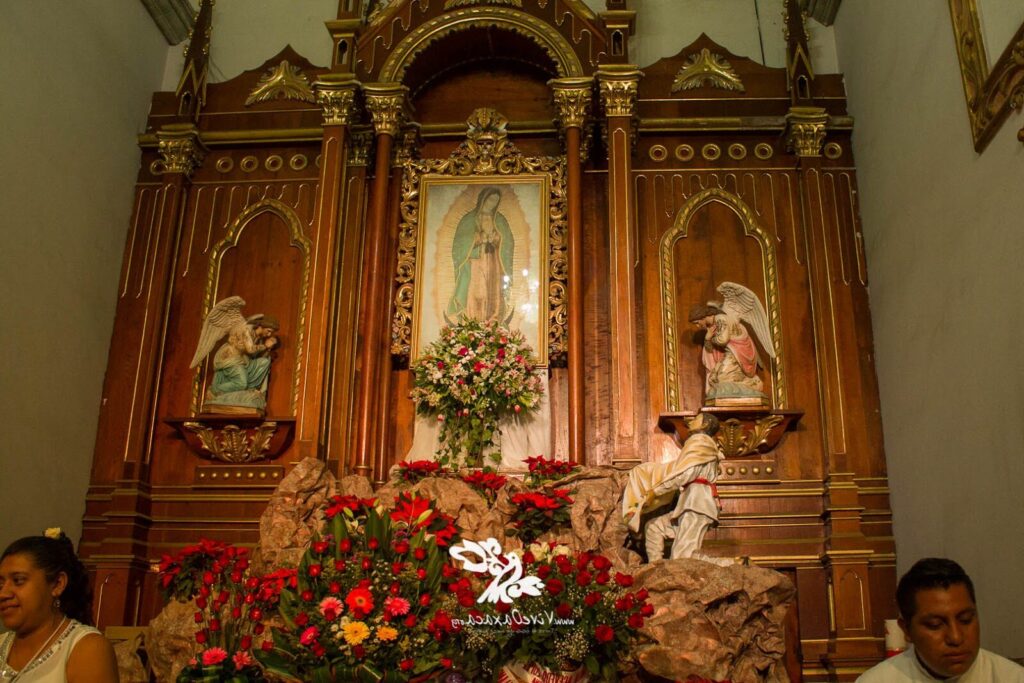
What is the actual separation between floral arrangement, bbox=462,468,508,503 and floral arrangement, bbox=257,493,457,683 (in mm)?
1427

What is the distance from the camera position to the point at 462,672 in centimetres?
481

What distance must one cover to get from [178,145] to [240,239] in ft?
3.62

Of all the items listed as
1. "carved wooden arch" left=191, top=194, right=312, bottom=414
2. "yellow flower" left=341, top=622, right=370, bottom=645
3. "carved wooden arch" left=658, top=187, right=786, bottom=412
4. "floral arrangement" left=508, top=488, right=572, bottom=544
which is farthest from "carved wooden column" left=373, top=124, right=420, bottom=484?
"yellow flower" left=341, top=622, right=370, bottom=645

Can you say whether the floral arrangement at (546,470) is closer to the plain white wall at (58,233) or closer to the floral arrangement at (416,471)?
the floral arrangement at (416,471)

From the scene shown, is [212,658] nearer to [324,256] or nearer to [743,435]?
[324,256]

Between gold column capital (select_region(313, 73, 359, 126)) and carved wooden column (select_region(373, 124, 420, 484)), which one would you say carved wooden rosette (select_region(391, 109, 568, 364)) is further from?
gold column capital (select_region(313, 73, 359, 126))

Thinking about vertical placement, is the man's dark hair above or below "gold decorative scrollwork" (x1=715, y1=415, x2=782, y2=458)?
below

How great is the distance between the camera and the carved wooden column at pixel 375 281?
323 inches

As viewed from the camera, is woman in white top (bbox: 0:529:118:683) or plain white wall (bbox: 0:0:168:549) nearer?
woman in white top (bbox: 0:529:118:683)

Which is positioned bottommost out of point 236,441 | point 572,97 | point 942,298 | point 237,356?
point 236,441

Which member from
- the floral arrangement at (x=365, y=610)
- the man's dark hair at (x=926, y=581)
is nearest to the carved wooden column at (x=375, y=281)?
the floral arrangement at (x=365, y=610)

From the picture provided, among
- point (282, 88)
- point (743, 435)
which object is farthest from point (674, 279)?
point (282, 88)

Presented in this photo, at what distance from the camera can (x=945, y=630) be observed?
3.26m

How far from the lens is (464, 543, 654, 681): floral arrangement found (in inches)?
187
